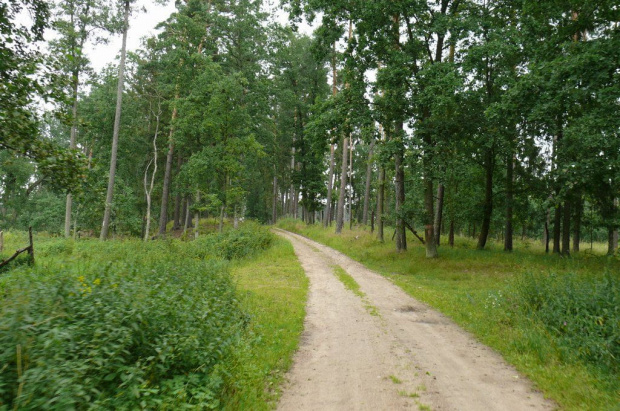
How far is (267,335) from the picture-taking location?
22.0 ft

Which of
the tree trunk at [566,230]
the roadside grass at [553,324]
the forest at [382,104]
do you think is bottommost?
the roadside grass at [553,324]

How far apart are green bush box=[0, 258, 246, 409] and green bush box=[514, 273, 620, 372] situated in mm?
5579

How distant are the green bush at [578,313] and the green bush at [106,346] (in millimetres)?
5579

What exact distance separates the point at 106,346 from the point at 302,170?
118 ft

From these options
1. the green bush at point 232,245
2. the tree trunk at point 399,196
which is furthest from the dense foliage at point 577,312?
the green bush at point 232,245

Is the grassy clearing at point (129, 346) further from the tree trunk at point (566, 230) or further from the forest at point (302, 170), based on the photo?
the tree trunk at point (566, 230)

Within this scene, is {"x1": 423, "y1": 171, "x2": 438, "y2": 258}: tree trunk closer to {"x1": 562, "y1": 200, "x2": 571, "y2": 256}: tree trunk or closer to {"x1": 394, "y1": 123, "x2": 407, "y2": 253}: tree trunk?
{"x1": 394, "y1": 123, "x2": 407, "y2": 253}: tree trunk

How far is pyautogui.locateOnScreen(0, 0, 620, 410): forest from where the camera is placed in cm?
418

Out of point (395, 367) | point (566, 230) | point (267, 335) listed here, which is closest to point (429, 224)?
point (566, 230)

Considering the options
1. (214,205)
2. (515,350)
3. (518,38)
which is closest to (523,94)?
(518,38)

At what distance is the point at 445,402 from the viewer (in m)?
4.44

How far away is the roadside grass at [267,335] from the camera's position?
175 inches

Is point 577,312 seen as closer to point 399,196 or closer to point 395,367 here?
point 395,367

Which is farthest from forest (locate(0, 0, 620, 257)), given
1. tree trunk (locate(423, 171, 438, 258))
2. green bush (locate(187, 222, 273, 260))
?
green bush (locate(187, 222, 273, 260))
